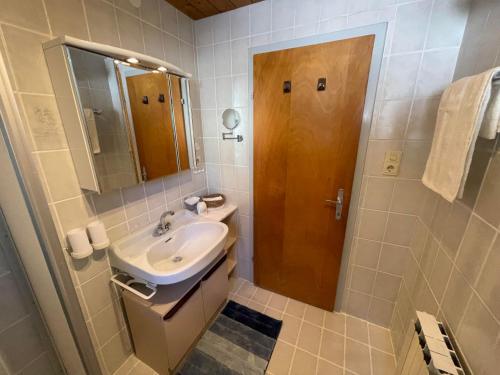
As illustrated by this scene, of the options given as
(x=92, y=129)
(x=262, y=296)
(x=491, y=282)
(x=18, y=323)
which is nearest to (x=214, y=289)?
(x=262, y=296)

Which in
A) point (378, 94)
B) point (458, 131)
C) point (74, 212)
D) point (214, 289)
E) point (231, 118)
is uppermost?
point (378, 94)

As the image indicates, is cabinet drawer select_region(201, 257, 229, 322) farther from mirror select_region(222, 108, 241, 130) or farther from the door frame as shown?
mirror select_region(222, 108, 241, 130)

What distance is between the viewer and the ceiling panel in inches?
49.1

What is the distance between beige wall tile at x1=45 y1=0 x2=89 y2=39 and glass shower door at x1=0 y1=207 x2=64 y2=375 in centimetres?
83

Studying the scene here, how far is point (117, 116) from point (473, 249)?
1673 millimetres

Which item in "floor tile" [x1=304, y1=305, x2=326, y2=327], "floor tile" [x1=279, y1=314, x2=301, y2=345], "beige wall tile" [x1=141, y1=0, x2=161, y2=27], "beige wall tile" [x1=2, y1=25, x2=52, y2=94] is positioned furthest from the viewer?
"floor tile" [x1=304, y1=305, x2=326, y2=327]

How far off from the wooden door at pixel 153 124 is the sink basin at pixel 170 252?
1.35ft

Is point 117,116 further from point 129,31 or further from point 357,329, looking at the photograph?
point 357,329

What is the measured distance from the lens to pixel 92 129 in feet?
2.96

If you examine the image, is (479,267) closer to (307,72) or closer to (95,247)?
(307,72)

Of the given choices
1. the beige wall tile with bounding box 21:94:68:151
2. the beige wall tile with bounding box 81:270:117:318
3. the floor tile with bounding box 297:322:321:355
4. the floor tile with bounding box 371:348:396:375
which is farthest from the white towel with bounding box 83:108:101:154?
the floor tile with bounding box 371:348:396:375

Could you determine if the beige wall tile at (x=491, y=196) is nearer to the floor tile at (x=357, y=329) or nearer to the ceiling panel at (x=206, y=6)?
the floor tile at (x=357, y=329)

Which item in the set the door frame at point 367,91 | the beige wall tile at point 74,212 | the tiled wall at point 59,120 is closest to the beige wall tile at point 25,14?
the tiled wall at point 59,120

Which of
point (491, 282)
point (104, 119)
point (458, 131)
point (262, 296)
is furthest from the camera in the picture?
point (262, 296)
